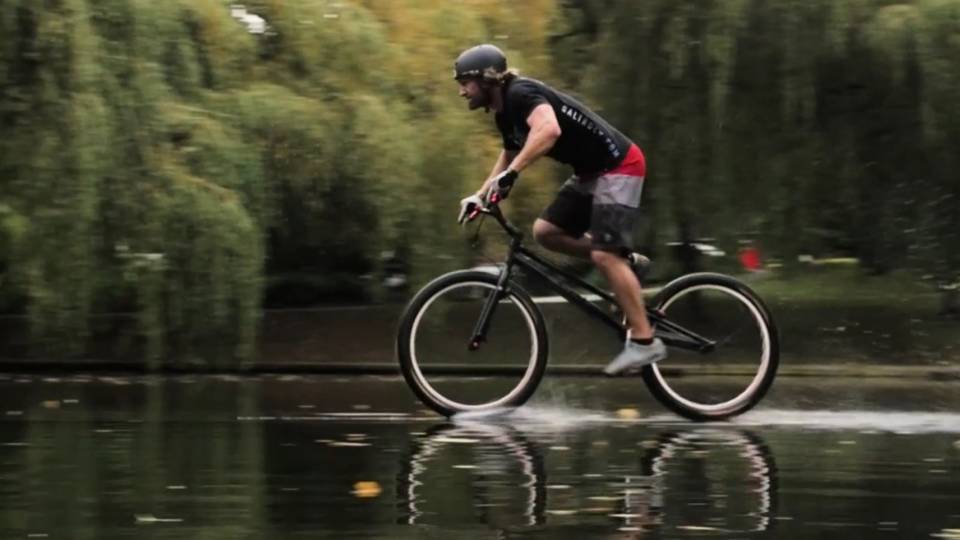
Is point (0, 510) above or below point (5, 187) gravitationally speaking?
below

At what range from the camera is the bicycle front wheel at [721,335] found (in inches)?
345

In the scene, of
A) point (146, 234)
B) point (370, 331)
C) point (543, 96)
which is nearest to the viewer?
point (543, 96)

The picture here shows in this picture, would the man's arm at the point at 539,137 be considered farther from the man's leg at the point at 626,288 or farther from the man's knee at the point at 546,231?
the man's leg at the point at 626,288

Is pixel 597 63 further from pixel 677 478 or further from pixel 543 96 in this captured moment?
pixel 677 478

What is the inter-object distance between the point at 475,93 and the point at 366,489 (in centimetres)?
278

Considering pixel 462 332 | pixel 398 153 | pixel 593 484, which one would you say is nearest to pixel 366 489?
pixel 593 484

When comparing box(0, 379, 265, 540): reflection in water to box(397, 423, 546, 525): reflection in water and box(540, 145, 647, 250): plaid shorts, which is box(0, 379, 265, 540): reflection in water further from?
box(540, 145, 647, 250): plaid shorts

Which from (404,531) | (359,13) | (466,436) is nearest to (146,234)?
(359,13)

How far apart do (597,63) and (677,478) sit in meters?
6.47

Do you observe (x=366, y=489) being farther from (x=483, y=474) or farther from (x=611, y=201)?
(x=611, y=201)

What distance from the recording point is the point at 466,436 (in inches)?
312

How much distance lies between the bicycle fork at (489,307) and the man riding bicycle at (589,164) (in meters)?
0.34

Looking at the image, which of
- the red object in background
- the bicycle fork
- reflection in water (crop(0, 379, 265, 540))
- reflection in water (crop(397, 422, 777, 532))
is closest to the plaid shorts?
the bicycle fork

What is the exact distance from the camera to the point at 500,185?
8367 millimetres
